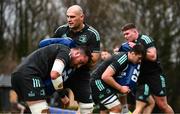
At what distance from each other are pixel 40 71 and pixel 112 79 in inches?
82.0

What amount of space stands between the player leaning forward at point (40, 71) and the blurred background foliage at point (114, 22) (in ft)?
80.1

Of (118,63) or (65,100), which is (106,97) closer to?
(118,63)

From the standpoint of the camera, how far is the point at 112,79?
30.9 ft

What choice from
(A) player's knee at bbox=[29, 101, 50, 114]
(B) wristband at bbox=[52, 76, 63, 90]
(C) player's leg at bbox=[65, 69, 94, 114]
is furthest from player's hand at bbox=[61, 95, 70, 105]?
(A) player's knee at bbox=[29, 101, 50, 114]

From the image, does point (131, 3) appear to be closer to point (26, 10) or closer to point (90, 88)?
point (26, 10)

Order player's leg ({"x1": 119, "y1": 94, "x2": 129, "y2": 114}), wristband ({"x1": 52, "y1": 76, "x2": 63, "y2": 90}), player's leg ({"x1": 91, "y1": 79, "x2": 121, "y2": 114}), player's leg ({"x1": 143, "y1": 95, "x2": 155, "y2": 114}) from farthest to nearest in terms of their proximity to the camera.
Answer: player's leg ({"x1": 143, "y1": 95, "x2": 155, "y2": 114}) → player's leg ({"x1": 119, "y1": 94, "x2": 129, "y2": 114}) → player's leg ({"x1": 91, "y1": 79, "x2": 121, "y2": 114}) → wristband ({"x1": 52, "y1": 76, "x2": 63, "y2": 90})

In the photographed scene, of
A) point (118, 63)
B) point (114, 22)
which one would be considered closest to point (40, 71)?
point (118, 63)

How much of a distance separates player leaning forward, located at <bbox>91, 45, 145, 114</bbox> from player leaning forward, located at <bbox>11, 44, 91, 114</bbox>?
1.81m

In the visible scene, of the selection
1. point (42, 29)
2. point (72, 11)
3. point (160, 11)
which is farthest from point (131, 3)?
point (72, 11)

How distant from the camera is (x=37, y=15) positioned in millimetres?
37062

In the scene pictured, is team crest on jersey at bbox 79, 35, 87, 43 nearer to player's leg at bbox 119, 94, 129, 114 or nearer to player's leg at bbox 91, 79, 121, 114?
player's leg at bbox 91, 79, 121, 114

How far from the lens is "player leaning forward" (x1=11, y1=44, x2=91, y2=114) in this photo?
7.54 metres

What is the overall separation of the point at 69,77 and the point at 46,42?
727 mm

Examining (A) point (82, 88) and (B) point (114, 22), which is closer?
(A) point (82, 88)
